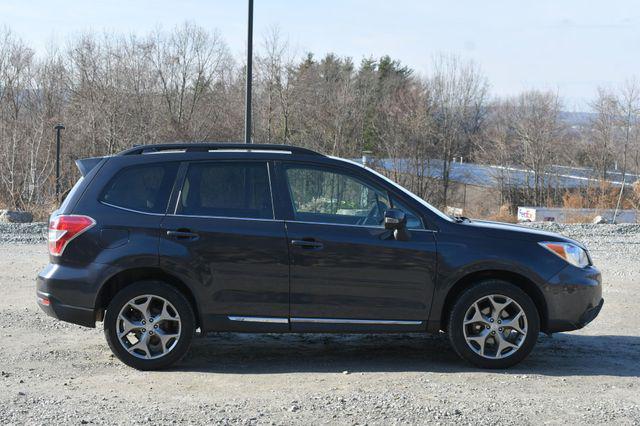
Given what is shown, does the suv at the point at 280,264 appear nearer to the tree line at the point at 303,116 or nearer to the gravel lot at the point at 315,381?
the gravel lot at the point at 315,381

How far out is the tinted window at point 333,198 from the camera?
21.7ft

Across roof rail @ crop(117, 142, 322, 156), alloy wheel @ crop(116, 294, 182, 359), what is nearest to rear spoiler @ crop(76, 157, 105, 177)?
roof rail @ crop(117, 142, 322, 156)

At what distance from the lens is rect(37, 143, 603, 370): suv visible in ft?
21.2

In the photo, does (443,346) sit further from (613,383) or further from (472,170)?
(472,170)

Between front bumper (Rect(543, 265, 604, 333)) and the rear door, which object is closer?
the rear door

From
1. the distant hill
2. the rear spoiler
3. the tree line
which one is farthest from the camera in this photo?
the distant hill

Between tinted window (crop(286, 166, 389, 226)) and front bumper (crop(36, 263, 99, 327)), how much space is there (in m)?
1.78

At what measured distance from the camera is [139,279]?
660 cm

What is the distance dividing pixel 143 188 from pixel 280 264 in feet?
4.33

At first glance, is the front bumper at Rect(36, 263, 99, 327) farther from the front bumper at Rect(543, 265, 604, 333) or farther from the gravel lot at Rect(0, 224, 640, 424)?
the front bumper at Rect(543, 265, 604, 333)

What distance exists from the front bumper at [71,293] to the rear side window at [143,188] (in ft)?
2.06

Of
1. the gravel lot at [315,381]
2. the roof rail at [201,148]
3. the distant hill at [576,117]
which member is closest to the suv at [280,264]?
the roof rail at [201,148]

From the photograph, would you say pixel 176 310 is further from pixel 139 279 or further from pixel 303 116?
pixel 303 116

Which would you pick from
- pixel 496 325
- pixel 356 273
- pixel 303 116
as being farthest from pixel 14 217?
pixel 303 116
